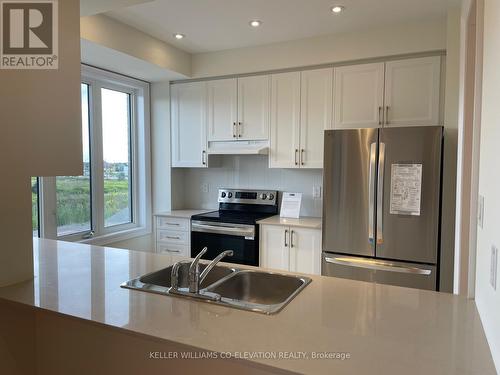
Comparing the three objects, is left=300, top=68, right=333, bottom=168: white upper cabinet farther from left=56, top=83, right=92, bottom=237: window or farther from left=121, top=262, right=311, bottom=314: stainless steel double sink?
left=56, top=83, right=92, bottom=237: window

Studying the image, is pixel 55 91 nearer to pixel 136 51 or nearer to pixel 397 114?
pixel 136 51

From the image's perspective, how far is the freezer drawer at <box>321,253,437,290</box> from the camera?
2.57 m

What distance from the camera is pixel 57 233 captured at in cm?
313

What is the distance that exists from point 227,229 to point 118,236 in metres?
1.16

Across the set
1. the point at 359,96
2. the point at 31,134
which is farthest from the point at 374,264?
the point at 31,134

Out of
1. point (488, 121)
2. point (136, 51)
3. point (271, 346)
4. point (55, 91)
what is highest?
point (136, 51)

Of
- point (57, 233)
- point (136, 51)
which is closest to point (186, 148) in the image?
point (136, 51)

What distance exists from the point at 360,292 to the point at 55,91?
5.10 feet

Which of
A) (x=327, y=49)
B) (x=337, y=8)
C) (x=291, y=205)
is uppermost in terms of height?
(x=337, y=8)

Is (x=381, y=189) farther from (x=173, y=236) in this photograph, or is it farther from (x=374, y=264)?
(x=173, y=236)

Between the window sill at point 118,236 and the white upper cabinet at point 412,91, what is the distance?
8.95 feet

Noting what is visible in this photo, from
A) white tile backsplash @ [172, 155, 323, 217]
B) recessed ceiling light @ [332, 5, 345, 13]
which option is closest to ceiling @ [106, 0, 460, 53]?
recessed ceiling light @ [332, 5, 345, 13]

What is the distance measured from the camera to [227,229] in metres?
3.40

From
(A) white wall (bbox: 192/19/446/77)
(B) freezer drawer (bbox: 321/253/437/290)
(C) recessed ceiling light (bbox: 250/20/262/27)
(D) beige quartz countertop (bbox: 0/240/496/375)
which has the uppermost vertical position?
(C) recessed ceiling light (bbox: 250/20/262/27)
